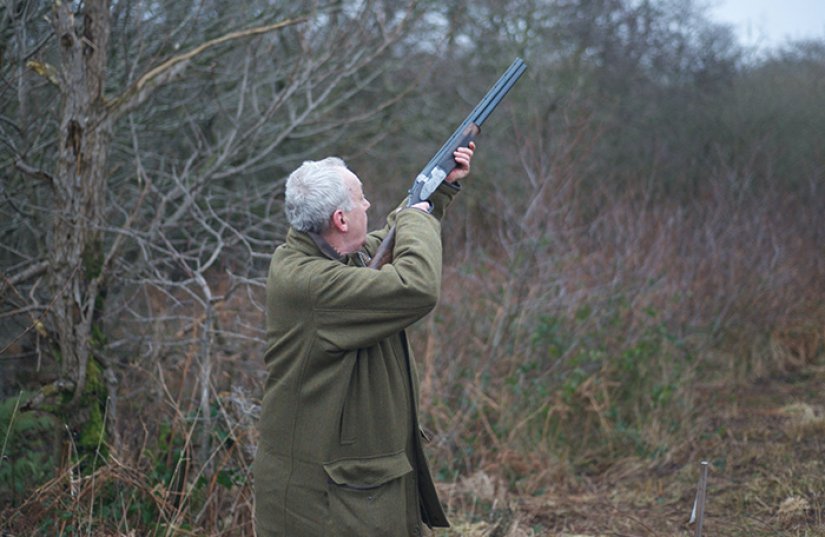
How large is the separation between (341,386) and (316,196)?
598mm

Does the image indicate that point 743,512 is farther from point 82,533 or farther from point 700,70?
point 700,70

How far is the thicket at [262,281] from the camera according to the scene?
4.32 metres

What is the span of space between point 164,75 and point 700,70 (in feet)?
38.3

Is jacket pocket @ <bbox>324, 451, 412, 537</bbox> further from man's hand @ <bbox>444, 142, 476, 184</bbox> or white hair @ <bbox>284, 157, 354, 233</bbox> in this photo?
man's hand @ <bbox>444, 142, 476, 184</bbox>

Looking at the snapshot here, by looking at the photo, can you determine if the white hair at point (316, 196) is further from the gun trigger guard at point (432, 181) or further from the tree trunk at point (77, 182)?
the tree trunk at point (77, 182)

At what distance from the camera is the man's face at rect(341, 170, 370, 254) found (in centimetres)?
276

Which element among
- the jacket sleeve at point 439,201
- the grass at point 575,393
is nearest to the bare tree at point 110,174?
the grass at point 575,393

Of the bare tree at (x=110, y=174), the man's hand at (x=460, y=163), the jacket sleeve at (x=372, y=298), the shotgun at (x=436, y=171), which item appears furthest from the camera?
the bare tree at (x=110, y=174)

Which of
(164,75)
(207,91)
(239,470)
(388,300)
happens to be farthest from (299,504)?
(207,91)

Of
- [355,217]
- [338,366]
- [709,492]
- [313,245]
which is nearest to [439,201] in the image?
[355,217]

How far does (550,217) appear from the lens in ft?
21.5

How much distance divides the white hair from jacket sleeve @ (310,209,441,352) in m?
0.16

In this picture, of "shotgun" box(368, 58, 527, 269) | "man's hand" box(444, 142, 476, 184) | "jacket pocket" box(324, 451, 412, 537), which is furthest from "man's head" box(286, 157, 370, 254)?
"jacket pocket" box(324, 451, 412, 537)

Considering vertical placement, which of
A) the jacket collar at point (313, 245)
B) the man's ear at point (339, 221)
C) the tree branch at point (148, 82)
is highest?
the tree branch at point (148, 82)
